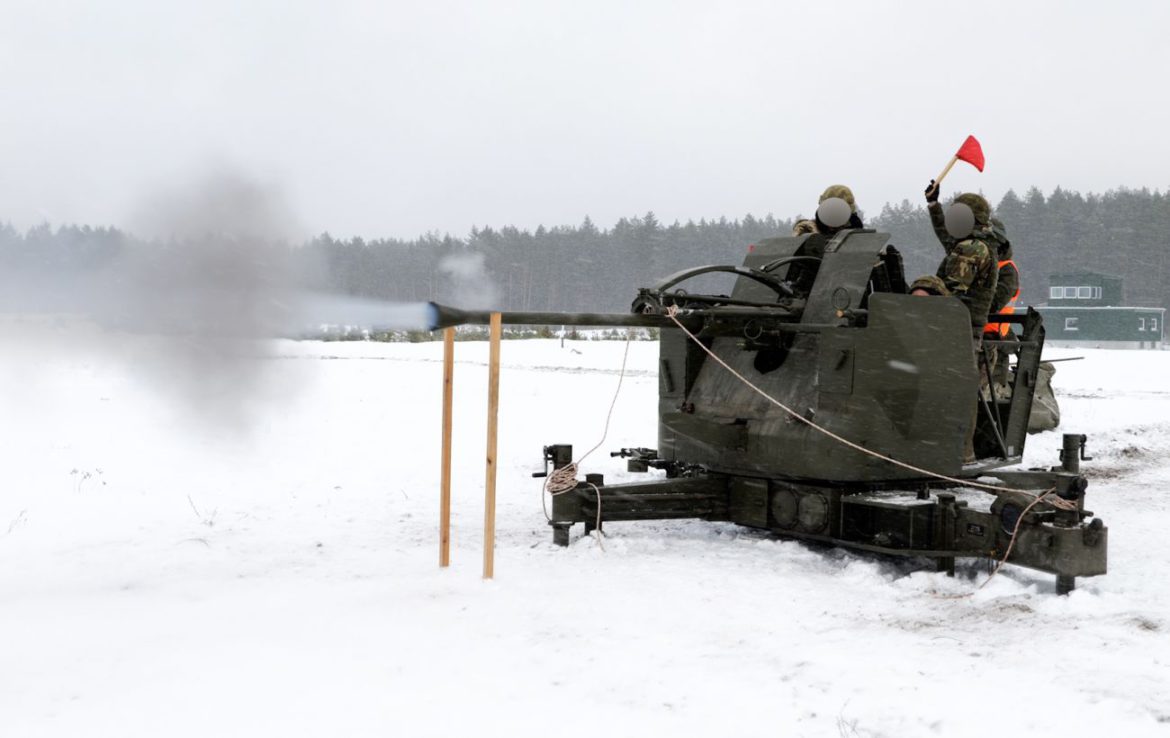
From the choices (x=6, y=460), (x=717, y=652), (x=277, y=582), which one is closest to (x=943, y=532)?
(x=717, y=652)

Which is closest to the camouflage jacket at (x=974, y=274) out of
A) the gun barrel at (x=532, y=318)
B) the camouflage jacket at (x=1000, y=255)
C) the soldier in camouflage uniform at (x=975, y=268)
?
the soldier in camouflage uniform at (x=975, y=268)

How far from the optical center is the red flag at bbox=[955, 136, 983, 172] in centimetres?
908

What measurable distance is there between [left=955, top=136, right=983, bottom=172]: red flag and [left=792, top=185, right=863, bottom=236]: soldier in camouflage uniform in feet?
3.41

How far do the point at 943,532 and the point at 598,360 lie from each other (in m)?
22.6

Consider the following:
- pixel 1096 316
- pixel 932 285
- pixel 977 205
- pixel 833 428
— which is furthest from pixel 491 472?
pixel 1096 316

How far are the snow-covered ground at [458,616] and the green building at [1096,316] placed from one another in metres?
55.7

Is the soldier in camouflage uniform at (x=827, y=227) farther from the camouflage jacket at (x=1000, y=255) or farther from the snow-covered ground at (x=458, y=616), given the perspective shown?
the snow-covered ground at (x=458, y=616)

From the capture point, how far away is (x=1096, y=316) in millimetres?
60594

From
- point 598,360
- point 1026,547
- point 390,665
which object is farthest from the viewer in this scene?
point 598,360

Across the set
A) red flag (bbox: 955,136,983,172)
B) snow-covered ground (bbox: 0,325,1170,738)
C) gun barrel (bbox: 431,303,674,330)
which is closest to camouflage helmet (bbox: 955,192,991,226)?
red flag (bbox: 955,136,983,172)

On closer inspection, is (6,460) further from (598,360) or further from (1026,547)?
(598,360)

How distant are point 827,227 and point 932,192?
1.14 meters

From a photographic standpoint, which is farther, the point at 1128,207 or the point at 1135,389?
the point at 1128,207

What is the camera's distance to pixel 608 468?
38.4ft
